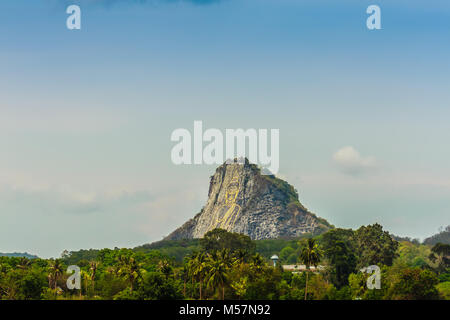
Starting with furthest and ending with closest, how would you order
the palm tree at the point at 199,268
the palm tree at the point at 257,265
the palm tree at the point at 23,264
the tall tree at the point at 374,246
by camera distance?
the tall tree at the point at 374,246
the palm tree at the point at 23,264
the palm tree at the point at 257,265
the palm tree at the point at 199,268

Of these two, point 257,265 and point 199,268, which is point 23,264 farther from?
point 257,265

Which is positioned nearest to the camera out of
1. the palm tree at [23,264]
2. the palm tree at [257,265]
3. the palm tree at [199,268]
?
the palm tree at [199,268]

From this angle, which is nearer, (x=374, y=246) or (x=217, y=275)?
(x=217, y=275)

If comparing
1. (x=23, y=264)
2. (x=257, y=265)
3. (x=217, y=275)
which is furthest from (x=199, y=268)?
(x=23, y=264)

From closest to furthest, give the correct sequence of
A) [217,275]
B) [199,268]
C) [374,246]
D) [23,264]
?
1. [217,275]
2. [199,268]
3. [23,264]
4. [374,246]

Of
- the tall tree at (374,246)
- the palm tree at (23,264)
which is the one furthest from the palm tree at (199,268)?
the palm tree at (23,264)

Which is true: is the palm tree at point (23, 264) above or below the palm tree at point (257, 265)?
below

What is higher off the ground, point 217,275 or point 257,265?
point 257,265

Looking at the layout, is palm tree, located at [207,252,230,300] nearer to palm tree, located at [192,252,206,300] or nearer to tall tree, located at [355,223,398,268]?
palm tree, located at [192,252,206,300]

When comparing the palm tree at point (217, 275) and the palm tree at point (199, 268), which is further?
the palm tree at point (199, 268)


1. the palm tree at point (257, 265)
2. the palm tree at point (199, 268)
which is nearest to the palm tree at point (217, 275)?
the palm tree at point (199, 268)

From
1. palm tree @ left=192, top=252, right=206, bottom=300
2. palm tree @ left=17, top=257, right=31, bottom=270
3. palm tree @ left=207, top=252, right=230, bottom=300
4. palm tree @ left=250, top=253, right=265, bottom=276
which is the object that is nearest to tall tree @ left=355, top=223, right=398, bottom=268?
palm tree @ left=250, top=253, right=265, bottom=276

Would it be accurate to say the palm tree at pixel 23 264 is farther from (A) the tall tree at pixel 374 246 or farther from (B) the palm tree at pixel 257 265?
(A) the tall tree at pixel 374 246
